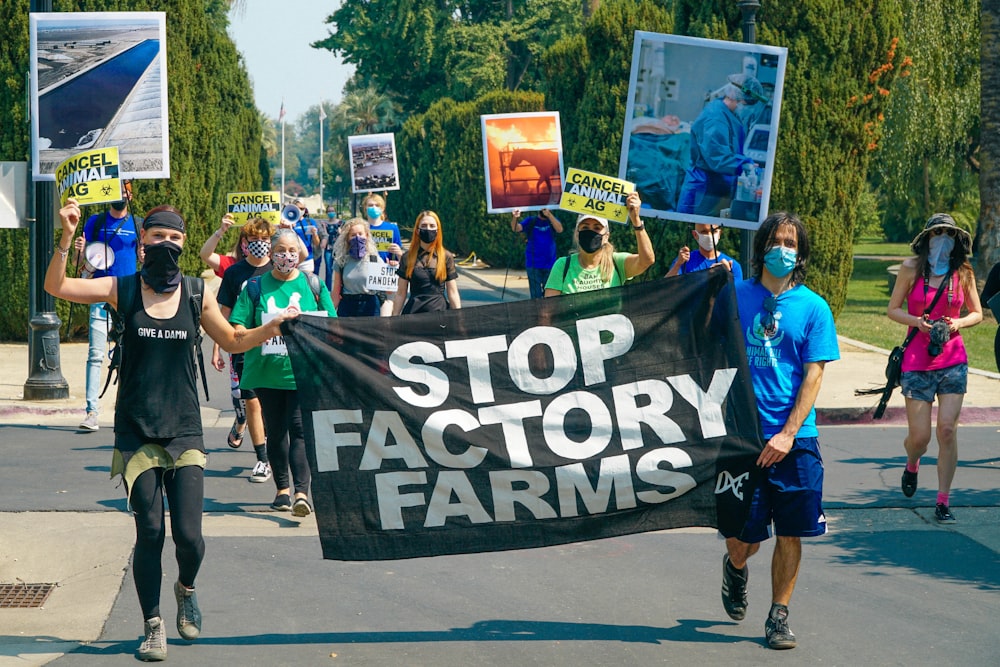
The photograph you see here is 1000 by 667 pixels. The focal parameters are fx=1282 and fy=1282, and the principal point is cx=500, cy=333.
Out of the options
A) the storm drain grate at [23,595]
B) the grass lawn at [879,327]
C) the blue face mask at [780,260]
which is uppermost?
the blue face mask at [780,260]

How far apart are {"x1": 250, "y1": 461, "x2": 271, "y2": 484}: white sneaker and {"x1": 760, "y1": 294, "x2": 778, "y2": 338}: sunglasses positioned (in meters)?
4.56

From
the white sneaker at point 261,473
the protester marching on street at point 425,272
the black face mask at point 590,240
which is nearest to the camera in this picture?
the black face mask at point 590,240

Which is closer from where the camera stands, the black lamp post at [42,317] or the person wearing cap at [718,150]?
the person wearing cap at [718,150]

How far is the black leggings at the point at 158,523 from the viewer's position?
5344 millimetres

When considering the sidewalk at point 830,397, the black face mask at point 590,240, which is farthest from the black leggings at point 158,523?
the sidewalk at point 830,397

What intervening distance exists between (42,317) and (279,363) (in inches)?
227

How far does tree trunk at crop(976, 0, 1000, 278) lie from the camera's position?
2100 cm

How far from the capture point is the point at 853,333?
20.2m

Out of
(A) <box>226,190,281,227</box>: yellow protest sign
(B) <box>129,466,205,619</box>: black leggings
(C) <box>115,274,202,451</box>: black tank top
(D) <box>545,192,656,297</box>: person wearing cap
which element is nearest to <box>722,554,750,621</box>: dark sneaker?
(B) <box>129,466,205,619</box>: black leggings

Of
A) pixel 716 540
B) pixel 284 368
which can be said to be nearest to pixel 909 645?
pixel 716 540

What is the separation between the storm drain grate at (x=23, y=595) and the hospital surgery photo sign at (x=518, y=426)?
1.73 metres

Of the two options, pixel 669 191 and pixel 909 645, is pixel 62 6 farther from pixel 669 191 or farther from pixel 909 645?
pixel 909 645

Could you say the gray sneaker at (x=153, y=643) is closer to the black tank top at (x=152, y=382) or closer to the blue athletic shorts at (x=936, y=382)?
the black tank top at (x=152, y=382)

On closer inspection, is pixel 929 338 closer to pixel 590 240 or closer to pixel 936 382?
pixel 936 382
